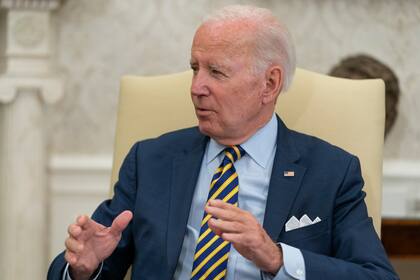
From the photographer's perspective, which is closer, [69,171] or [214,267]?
[214,267]

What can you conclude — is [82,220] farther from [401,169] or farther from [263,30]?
[401,169]

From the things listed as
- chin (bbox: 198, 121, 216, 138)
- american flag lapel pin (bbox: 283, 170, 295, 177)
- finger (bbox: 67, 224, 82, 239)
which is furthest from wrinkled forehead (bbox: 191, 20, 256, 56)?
finger (bbox: 67, 224, 82, 239)

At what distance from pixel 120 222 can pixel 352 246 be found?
0.56 meters

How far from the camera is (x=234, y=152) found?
7.41 ft

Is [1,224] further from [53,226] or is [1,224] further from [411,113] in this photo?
[411,113]

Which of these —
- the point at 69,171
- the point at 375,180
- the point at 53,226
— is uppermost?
the point at 375,180

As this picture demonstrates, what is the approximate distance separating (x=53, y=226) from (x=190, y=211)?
4.87 feet

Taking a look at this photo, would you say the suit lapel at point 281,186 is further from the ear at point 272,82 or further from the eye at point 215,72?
the eye at point 215,72

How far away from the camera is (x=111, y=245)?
6.79 feet

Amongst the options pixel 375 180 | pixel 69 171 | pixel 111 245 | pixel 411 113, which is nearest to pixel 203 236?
pixel 111 245

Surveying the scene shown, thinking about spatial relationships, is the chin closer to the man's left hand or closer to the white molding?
the man's left hand

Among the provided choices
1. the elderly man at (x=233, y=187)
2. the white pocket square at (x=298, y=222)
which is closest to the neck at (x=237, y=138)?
the elderly man at (x=233, y=187)

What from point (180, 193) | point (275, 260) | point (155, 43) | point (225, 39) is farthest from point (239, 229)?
point (155, 43)

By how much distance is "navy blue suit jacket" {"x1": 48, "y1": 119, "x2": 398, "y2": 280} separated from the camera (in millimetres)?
2135
